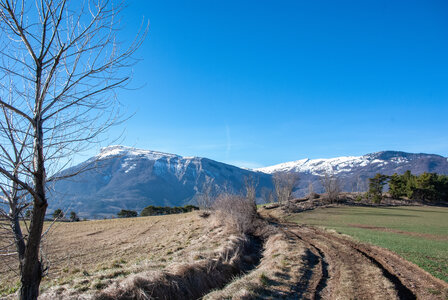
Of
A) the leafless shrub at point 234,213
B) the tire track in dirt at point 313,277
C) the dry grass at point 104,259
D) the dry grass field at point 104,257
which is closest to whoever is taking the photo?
the dry grass at point 104,259

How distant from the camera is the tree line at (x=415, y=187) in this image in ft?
231

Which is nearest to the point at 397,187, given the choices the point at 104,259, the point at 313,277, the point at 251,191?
the point at 251,191

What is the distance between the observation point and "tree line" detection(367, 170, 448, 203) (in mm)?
70375

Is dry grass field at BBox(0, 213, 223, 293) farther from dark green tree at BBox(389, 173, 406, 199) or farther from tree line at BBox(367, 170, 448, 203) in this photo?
dark green tree at BBox(389, 173, 406, 199)

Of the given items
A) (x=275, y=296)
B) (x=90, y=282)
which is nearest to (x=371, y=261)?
(x=275, y=296)

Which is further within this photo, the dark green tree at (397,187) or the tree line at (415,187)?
the dark green tree at (397,187)

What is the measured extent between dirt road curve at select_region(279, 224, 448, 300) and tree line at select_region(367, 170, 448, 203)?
63.9 metres

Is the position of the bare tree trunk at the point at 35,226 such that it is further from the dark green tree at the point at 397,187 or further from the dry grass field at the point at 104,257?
the dark green tree at the point at 397,187

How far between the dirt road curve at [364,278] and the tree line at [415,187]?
63.9 m

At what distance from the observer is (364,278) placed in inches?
406

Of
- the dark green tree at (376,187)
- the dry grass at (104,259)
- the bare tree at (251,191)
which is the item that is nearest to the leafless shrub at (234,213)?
the dry grass at (104,259)

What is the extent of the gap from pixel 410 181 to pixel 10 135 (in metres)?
90.3

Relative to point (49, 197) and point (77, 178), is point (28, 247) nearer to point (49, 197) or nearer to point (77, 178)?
point (49, 197)

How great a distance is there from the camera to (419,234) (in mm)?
24547
